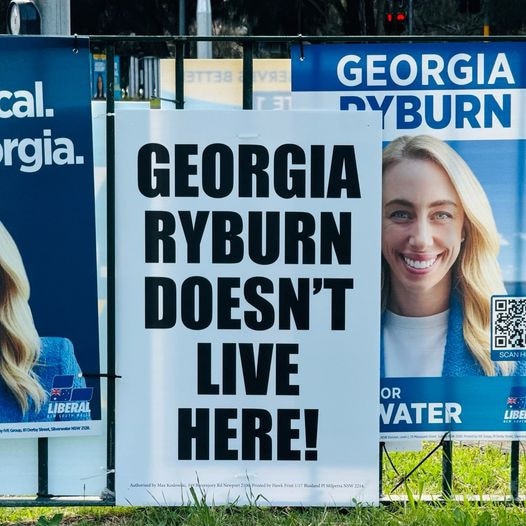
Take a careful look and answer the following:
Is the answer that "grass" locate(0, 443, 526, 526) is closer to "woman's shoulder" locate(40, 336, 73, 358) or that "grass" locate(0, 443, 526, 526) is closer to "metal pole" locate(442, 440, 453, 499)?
"metal pole" locate(442, 440, 453, 499)

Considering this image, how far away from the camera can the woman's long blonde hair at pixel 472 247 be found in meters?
4.23

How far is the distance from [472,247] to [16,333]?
6.01 ft

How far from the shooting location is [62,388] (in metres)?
4.25

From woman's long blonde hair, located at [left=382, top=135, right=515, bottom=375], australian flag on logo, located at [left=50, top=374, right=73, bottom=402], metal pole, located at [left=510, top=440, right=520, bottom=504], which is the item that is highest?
woman's long blonde hair, located at [left=382, top=135, right=515, bottom=375]

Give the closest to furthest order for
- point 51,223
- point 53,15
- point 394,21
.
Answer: point 51,223, point 53,15, point 394,21

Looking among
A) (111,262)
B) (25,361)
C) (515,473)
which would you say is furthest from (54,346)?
(515,473)

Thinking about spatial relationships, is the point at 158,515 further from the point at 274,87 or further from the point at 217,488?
the point at 274,87

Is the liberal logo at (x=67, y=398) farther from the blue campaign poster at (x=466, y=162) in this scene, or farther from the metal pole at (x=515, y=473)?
the metal pole at (x=515, y=473)

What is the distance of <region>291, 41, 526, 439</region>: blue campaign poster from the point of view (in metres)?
4.17

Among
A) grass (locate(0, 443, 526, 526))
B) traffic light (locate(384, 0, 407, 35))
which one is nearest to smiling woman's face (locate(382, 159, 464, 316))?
grass (locate(0, 443, 526, 526))

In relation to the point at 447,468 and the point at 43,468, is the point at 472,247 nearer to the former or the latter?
the point at 447,468

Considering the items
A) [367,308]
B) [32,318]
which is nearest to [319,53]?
[367,308]

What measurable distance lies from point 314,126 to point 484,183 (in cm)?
71

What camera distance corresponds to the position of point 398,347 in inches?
171
